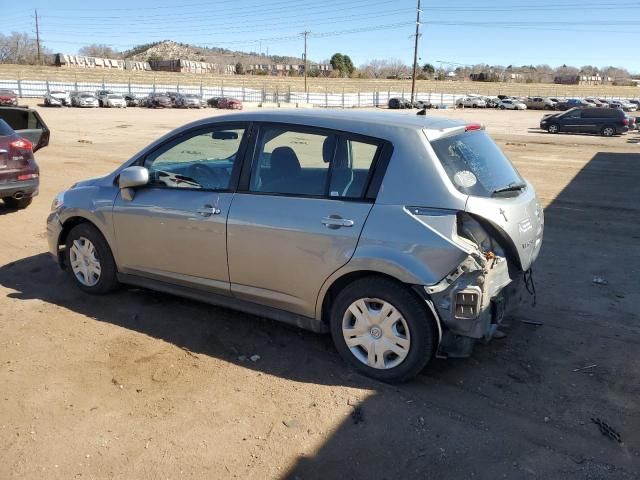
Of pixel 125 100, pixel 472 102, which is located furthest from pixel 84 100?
pixel 472 102

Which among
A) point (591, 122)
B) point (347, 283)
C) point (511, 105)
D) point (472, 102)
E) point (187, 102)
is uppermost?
point (472, 102)

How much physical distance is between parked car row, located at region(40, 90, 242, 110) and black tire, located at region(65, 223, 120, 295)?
49.2m

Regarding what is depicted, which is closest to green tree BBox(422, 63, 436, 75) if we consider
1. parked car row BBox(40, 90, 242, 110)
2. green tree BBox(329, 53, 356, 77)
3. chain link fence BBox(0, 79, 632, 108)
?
green tree BBox(329, 53, 356, 77)

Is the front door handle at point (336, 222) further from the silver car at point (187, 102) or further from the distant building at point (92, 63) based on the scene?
the distant building at point (92, 63)

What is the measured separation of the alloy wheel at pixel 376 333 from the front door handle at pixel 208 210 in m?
1.24

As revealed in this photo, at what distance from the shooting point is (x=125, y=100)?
54625 mm

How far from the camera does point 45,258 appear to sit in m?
6.18

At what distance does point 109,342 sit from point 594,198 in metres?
9.56

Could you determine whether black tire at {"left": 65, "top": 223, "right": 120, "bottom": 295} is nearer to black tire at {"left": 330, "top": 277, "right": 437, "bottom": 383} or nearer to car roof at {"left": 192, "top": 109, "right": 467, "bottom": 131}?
car roof at {"left": 192, "top": 109, "right": 467, "bottom": 131}

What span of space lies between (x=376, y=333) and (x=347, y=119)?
1.49m

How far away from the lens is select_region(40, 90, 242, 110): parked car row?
49.3m

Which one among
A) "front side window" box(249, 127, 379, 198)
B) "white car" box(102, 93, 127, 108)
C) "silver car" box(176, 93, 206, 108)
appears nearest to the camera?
"front side window" box(249, 127, 379, 198)

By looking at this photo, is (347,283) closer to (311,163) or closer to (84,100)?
(311,163)

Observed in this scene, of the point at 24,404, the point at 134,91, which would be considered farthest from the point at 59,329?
the point at 134,91
